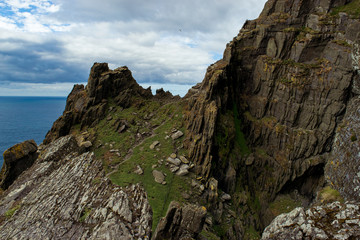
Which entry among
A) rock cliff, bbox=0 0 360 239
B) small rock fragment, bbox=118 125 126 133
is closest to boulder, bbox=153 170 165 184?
rock cliff, bbox=0 0 360 239

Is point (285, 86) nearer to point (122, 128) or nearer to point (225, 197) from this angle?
point (225, 197)

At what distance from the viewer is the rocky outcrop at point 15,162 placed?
38537mm

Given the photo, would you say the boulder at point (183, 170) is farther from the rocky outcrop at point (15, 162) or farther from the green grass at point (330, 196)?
the rocky outcrop at point (15, 162)

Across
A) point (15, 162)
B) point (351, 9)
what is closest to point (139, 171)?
point (15, 162)

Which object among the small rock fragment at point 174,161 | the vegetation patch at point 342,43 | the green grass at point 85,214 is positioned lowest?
the small rock fragment at point 174,161

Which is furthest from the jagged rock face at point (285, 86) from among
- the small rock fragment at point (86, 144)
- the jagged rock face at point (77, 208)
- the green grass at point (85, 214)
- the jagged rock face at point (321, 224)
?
the small rock fragment at point (86, 144)

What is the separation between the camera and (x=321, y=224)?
1328 cm

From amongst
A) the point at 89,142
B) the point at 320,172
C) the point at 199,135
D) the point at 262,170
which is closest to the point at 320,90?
the point at 320,172

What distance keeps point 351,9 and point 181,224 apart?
52.9 meters

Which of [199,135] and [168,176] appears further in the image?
[199,135]

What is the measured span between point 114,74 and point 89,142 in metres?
21.9

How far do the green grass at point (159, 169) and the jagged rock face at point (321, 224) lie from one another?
17.2 metres

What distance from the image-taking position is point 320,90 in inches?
1564

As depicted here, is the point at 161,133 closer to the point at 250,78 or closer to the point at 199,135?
the point at 199,135
